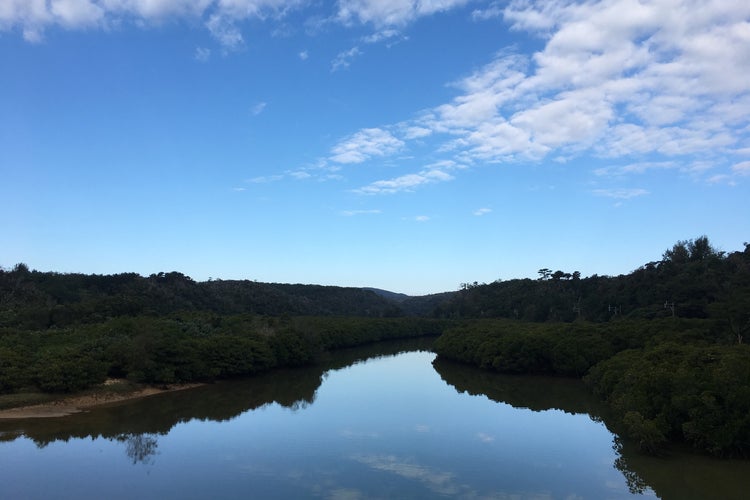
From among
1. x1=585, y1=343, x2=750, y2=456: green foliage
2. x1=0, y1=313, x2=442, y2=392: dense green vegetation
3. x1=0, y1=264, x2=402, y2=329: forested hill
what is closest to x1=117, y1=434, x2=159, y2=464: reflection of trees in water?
x1=0, y1=313, x2=442, y2=392: dense green vegetation

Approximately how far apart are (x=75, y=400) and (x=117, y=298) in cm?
2173

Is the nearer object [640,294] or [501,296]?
[640,294]

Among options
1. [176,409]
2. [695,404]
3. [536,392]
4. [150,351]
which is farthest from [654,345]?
[150,351]

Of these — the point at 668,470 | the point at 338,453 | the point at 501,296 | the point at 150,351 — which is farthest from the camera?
the point at 501,296

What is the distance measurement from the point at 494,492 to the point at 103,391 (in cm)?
2314

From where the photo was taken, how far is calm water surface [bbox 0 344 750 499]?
15.6 meters

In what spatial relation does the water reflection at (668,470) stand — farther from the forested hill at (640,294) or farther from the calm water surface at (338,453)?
the forested hill at (640,294)

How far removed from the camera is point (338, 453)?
1941cm

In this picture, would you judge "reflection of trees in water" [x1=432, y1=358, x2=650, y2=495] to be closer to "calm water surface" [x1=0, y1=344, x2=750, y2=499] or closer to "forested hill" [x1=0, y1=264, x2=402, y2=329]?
"calm water surface" [x1=0, y1=344, x2=750, y2=499]

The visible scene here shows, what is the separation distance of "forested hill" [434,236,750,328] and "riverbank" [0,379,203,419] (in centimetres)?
3590

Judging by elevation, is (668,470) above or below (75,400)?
below

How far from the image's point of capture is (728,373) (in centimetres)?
1803

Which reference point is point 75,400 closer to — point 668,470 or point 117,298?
point 117,298

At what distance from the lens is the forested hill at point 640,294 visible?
47.0 metres
